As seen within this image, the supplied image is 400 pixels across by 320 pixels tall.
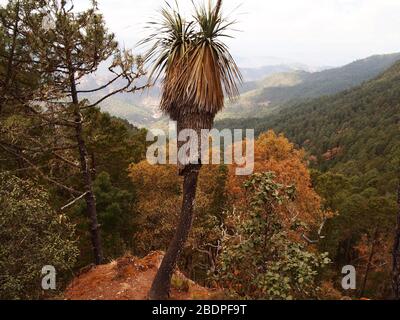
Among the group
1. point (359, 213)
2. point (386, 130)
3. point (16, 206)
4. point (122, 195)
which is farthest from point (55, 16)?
point (386, 130)

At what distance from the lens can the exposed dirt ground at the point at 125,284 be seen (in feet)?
37.8

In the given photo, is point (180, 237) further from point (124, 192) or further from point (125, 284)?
point (124, 192)

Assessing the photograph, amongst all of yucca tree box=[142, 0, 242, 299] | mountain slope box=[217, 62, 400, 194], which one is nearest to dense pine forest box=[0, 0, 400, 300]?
yucca tree box=[142, 0, 242, 299]

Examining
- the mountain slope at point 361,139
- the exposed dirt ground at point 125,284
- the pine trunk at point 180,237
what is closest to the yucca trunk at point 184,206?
the pine trunk at point 180,237

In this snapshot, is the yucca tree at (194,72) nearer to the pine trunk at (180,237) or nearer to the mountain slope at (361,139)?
the pine trunk at (180,237)

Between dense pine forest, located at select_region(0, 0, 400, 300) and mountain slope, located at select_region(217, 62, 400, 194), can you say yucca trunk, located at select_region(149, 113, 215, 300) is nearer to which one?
dense pine forest, located at select_region(0, 0, 400, 300)

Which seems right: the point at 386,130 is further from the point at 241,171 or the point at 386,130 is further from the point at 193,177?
the point at 193,177

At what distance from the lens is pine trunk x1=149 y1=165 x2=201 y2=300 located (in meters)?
9.82

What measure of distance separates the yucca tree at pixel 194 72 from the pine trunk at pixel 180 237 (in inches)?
1.5

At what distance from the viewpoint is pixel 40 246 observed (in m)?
11.4

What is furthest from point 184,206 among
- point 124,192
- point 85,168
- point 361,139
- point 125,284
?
point 361,139

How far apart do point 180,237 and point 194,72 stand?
445 cm

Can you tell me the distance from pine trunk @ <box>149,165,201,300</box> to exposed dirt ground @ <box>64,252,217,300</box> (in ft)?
2.22

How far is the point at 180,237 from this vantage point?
10.2m
